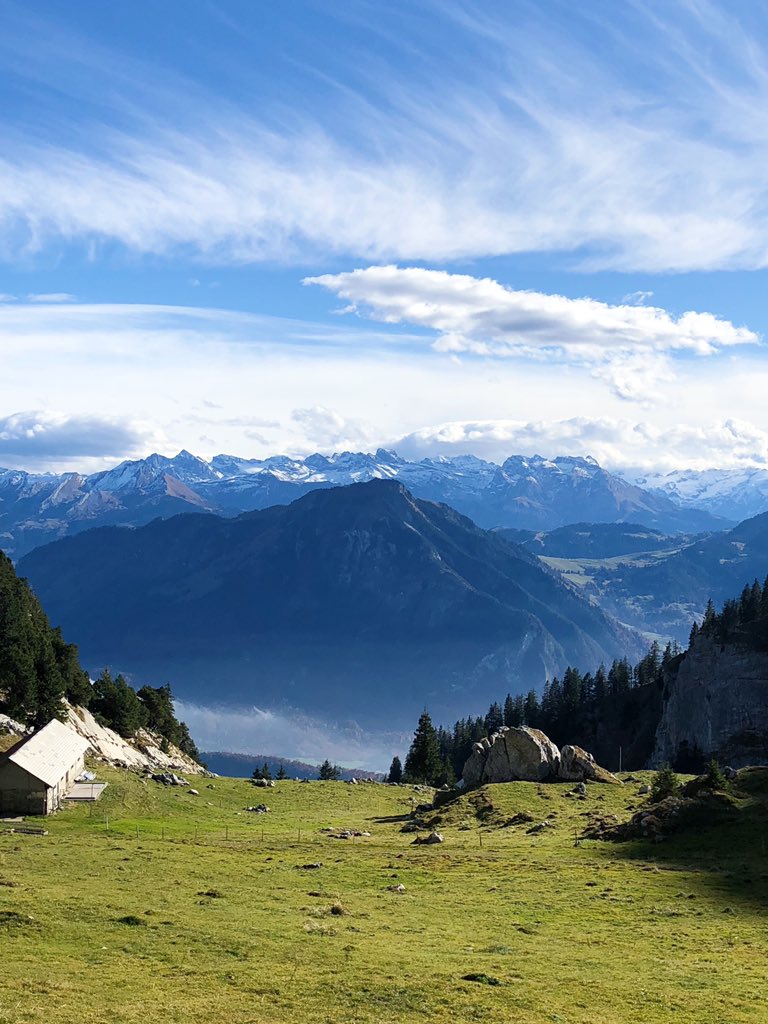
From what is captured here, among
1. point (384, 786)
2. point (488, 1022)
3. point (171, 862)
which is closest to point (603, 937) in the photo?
point (488, 1022)

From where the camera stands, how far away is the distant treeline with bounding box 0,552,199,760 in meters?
106

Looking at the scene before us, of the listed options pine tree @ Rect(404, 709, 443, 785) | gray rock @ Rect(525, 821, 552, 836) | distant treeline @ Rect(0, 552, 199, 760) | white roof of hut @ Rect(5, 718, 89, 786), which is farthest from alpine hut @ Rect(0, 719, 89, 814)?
pine tree @ Rect(404, 709, 443, 785)

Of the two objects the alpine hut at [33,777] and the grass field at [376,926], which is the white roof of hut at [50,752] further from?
the grass field at [376,926]

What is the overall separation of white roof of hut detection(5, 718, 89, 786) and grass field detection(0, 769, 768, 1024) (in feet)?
14.4

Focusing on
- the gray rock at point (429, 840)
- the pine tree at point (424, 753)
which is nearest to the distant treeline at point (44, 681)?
the pine tree at point (424, 753)

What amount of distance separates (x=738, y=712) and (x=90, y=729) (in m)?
143

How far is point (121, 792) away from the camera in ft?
313

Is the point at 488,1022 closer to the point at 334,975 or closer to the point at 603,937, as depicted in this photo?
the point at 334,975

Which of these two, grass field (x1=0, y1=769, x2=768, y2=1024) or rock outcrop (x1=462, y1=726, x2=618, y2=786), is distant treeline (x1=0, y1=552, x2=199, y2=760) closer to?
grass field (x1=0, y1=769, x2=768, y2=1024)

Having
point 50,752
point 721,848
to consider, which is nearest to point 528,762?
point 721,848

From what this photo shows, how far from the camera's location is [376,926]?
157ft

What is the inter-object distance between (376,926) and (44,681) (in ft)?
250

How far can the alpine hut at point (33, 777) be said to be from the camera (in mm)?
81875

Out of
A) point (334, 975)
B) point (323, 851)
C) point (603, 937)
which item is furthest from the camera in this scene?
point (323, 851)
